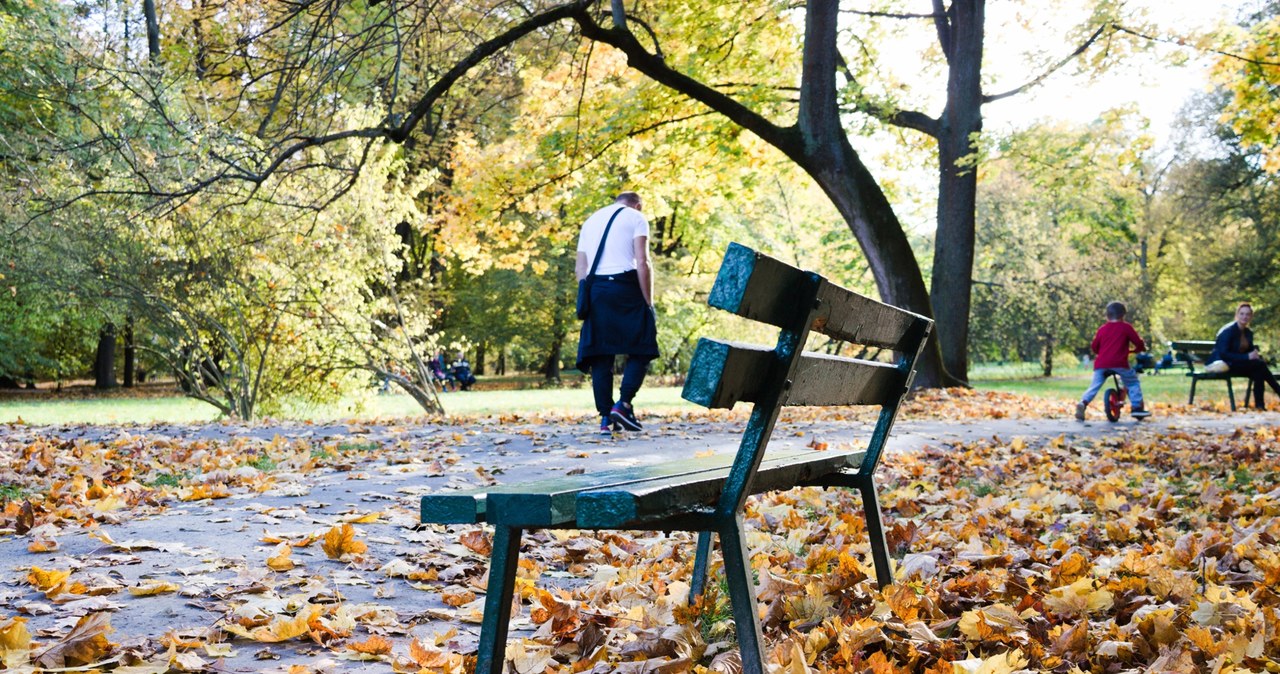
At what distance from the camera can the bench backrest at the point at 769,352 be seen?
1.95 meters

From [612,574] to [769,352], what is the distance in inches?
69.3

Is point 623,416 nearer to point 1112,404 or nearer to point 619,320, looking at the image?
point 619,320


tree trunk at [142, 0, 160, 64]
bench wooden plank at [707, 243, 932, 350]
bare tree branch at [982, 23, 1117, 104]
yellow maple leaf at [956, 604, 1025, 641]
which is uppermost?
tree trunk at [142, 0, 160, 64]

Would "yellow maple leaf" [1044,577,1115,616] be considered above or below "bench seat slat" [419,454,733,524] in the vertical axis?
below

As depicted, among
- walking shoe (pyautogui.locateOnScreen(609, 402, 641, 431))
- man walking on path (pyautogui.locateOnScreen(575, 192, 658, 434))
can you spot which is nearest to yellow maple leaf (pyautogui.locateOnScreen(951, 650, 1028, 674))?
man walking on path (pyautogui.locateOnScreen(575, 192, 658, 434))

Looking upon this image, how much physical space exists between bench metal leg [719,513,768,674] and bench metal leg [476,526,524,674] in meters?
0.45

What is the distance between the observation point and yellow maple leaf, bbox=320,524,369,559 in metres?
3.71

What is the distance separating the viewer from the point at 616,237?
7.78 metres

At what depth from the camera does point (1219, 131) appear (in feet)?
92.1

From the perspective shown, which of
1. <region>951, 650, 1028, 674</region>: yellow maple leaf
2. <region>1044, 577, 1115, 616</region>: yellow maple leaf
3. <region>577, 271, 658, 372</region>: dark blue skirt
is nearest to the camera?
<region>951, 650, 1028, 674</region>: yellow maple leaf

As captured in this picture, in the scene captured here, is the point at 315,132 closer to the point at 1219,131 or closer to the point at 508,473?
Answer: the point at 508,473

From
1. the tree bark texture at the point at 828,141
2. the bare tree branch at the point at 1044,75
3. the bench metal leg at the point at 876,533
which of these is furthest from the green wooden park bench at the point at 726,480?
the bare tree branch at the point at 1044,75

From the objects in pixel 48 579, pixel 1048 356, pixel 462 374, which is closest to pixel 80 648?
pixel 48 579

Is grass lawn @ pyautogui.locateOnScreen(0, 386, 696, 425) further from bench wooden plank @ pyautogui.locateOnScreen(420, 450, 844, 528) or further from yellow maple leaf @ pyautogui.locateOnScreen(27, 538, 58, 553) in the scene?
bench wooden plank @ pyautogui.locateOnScreen(420, 450, 844, 528)
